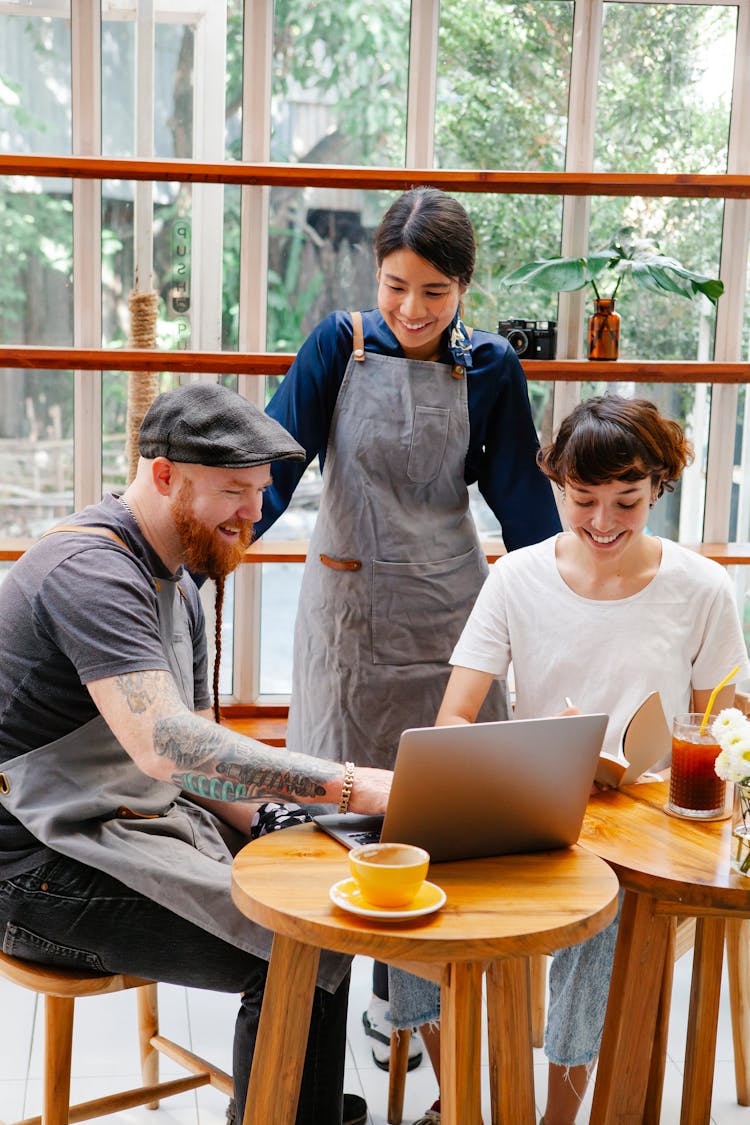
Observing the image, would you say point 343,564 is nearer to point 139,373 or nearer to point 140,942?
point 140,942

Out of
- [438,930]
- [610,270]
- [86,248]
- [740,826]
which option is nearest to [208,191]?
[86,248]

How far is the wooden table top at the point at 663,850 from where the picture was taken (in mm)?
1426

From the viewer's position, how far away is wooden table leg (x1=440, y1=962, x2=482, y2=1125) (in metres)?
1.32

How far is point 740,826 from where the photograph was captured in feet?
5.00

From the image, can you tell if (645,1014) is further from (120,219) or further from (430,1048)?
(120,219)

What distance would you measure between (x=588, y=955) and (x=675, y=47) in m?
2.43

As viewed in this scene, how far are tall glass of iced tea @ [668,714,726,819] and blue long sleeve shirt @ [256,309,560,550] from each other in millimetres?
774

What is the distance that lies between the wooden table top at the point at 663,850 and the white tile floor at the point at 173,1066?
810 millimetres

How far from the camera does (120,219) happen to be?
10.6ft

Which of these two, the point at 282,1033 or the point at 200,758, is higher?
the point at 200,758

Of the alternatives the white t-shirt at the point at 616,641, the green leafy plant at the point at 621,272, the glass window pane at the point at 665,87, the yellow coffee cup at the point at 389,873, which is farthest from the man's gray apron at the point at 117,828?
the glass window pane at the point at 665,87

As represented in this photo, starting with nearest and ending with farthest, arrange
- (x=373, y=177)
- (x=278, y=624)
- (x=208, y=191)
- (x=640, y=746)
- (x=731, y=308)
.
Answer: (x=640, y=746) → (x=373, y=177) → (x=208, y=191) → (x=731, y=308) → (x=278, y=624)

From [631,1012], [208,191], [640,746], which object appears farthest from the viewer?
[208,191]

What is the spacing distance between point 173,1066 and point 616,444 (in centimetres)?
143
